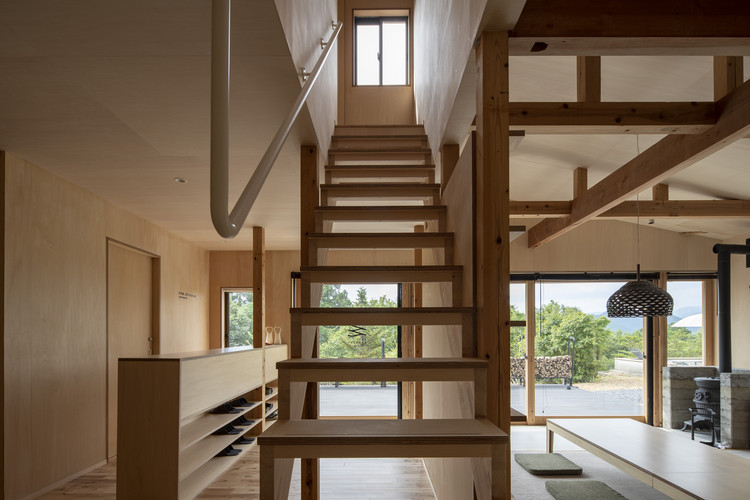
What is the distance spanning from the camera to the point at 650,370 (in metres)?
8.45

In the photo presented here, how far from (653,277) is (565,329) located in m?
1.53

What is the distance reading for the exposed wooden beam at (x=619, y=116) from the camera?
11.5 feet

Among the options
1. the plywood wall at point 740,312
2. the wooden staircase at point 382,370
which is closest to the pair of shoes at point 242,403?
the wooden staircase at point 382,370

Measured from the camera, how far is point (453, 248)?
10.9 feet

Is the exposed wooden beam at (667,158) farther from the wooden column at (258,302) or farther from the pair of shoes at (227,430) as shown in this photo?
the pair of shoes at (227,430)

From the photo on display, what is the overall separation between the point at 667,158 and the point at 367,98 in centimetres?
419

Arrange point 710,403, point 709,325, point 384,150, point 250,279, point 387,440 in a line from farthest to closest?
point 250,279 → point 709,325 → point 710,403 → point 384,150 → point 387,440

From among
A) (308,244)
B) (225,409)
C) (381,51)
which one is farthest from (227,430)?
(381,51)

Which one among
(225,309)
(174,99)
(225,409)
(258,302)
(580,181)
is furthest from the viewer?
(225,309)

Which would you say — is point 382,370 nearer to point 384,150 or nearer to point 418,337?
point 384,150

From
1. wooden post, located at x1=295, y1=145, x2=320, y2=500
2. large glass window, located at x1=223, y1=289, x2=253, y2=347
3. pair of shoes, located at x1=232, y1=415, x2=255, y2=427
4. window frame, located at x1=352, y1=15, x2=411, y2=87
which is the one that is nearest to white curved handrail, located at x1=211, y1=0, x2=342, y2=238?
wooden post, located at x1=295, y1=145, x2=320, y2=500

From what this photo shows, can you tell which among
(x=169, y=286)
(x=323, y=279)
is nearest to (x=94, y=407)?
(x=169, y=286)

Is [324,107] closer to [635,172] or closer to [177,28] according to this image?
[177,28]

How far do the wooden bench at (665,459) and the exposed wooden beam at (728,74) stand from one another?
2384mm
